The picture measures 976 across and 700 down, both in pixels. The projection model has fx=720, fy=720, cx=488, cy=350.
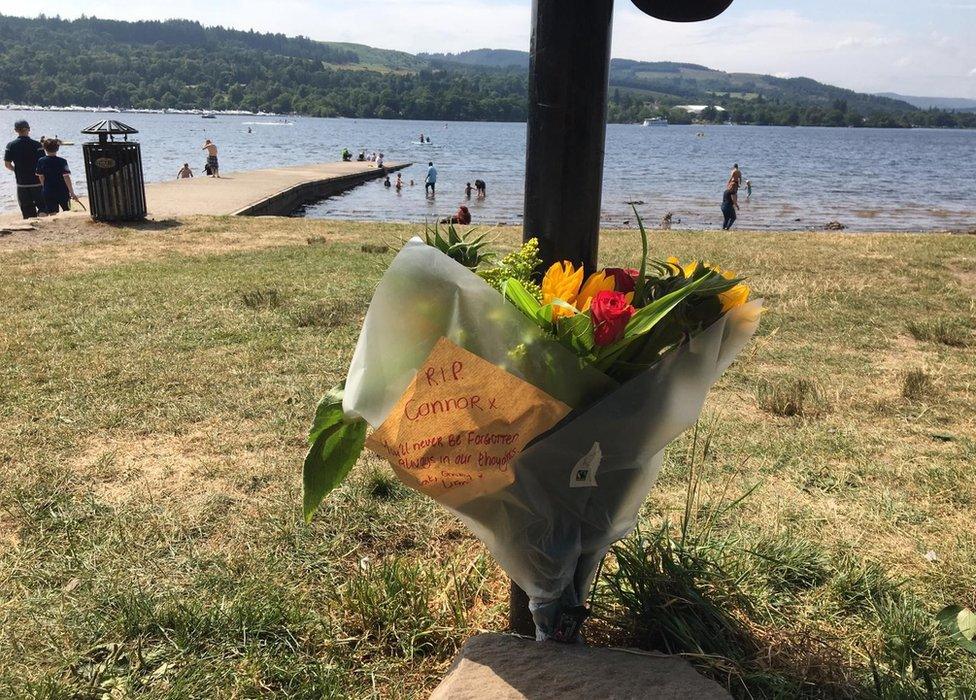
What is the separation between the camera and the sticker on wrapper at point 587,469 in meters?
1.66

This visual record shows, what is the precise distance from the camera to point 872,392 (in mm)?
4824

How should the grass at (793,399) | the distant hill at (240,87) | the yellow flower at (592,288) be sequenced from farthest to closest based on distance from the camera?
the distant hill at (240,87) → the grass at (793,399) → the yellow flower at (592,288)

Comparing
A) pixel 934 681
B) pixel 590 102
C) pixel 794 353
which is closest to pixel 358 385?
pixel 590 102

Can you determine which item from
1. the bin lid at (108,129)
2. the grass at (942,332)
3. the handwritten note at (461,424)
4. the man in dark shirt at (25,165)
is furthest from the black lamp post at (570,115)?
the man in dark shirt at (25,165)

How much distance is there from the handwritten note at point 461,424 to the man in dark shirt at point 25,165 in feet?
45.2

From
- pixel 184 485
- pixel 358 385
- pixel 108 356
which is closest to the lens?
pixel 358 385

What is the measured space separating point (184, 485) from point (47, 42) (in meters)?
222

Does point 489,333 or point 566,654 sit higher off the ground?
point 489,333

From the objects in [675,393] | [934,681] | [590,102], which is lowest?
[934,681]

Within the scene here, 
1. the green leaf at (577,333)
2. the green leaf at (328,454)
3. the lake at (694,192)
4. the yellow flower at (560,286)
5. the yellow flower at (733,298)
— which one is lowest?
the lake at (694,192)

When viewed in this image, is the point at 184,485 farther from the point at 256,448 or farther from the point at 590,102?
the point at 590,102

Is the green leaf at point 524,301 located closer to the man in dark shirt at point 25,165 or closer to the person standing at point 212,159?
the man in dark shirt at point 25,165

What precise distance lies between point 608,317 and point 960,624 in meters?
1.54

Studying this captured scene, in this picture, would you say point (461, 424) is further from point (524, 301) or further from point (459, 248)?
point (459, 248)
